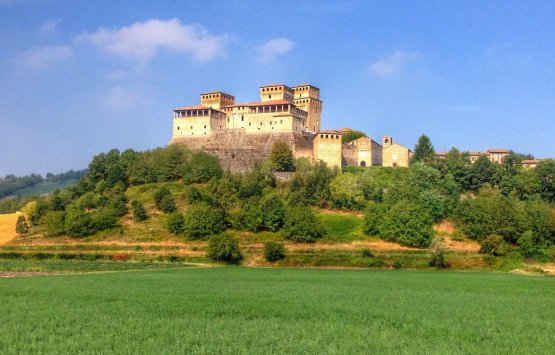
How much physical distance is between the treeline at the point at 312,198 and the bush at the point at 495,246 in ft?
0.29

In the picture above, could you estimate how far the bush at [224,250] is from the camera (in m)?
51.1

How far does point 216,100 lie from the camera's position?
85250mm

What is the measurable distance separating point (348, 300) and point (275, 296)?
3.20 m

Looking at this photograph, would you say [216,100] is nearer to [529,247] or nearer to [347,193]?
[347,193]

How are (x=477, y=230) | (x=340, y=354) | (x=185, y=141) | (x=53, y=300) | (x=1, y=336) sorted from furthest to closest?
(x=185, y=141), (x=477, y=230), (x=53, y=300), (x=1, y=336), (x=340, y=354)

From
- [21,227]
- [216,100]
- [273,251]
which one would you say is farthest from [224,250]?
[216,100]

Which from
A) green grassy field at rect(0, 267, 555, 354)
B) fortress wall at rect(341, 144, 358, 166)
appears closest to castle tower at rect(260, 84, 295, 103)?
fortress wall at rect(341, 144, 358, 166)

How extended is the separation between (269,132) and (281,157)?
29.6 feet

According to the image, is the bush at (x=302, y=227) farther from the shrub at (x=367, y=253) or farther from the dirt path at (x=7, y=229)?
the dirt path at (x=7, y=229)

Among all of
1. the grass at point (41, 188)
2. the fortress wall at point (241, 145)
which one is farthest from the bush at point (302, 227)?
the grass at point (41, 188)

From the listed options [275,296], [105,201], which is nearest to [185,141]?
[105,201]

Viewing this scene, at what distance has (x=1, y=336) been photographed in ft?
47.6

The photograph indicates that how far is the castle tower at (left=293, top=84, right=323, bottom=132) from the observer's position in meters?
84.9

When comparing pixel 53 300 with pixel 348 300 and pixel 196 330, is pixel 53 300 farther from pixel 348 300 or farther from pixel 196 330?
pixel 348 300
